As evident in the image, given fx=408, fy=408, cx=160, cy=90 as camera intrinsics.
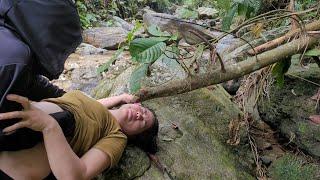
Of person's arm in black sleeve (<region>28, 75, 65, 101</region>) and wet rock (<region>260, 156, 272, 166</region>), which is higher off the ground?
person's arm in black sleeve (<region>28, 75, 65, 101</region>)

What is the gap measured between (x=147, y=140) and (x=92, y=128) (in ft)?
1.92

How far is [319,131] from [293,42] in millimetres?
991

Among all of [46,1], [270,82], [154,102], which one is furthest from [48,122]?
[270,82]

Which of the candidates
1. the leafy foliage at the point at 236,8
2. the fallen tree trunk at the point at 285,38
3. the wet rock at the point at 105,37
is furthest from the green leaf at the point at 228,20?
the wet rock at the point at 105,37

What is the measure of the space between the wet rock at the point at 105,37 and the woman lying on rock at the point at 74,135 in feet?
13.3

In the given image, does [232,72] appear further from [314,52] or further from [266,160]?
[266,160]

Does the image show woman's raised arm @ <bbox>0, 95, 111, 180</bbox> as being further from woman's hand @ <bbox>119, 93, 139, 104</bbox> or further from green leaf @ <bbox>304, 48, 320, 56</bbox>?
green leaf @ <bbox>304, 48, 320, 56</bbox>

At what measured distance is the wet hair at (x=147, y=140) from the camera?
3.02 m

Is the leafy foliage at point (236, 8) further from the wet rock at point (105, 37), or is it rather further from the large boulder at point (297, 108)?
the wet rock at point (105, 37)

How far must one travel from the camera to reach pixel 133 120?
2988 millimetres

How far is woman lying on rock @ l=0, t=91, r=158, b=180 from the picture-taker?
6.38ft

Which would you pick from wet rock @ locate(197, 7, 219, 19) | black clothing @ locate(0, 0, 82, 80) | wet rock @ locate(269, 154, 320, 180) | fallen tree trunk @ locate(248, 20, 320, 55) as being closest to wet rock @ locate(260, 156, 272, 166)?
wet rock @ locate(269, 154, 320, 180)

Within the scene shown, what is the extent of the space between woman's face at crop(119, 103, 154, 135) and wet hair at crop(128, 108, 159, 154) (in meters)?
0.04

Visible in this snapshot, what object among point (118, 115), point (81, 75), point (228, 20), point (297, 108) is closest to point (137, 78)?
point (118, 115)
